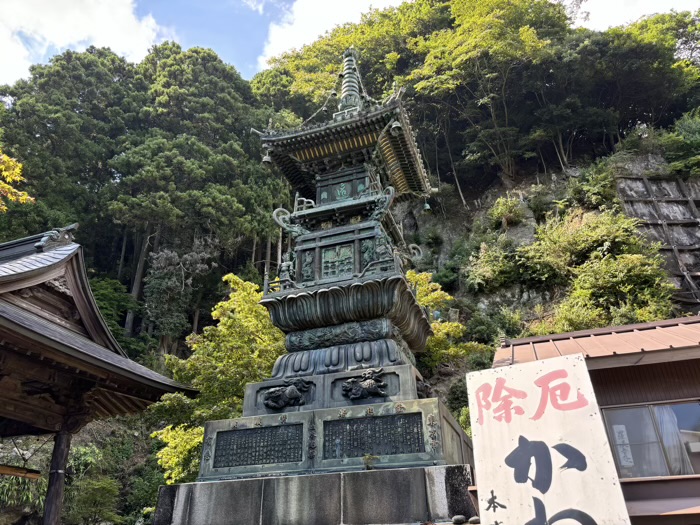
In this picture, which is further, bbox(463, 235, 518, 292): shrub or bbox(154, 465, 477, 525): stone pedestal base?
bbox(463, 235, 518, 292): shrub

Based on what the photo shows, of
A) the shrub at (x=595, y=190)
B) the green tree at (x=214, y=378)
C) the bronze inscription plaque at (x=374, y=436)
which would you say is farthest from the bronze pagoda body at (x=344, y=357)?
the shrub at (x=595, y=190)

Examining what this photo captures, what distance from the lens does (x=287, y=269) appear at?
859 centimetres

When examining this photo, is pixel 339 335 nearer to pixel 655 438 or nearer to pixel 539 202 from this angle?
pixel 655 438

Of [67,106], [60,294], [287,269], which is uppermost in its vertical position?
[67,106]

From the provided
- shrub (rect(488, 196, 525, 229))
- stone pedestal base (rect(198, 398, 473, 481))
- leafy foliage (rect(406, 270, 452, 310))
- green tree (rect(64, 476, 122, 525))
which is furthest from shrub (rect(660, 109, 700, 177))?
green tree (rect(64, 476, 122, 525))

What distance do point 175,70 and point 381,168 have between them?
2188cm

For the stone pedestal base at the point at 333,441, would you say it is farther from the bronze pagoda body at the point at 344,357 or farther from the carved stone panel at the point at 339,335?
the carved stone panel at the point at 339,335

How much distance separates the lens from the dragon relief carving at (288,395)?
7.02 m

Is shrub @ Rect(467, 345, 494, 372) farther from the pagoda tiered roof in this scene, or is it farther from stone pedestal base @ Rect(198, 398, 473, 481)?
stone pedestal base @ Rect(198, 398, 473, 481)

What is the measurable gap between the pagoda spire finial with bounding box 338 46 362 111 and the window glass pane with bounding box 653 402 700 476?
7.92m

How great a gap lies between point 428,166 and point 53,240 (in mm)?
24455

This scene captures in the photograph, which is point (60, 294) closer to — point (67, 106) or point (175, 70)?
point (67, 106)

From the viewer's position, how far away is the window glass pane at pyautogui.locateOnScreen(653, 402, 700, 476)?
5328 mm

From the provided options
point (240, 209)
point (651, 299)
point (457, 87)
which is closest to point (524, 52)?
point (457, 87)
